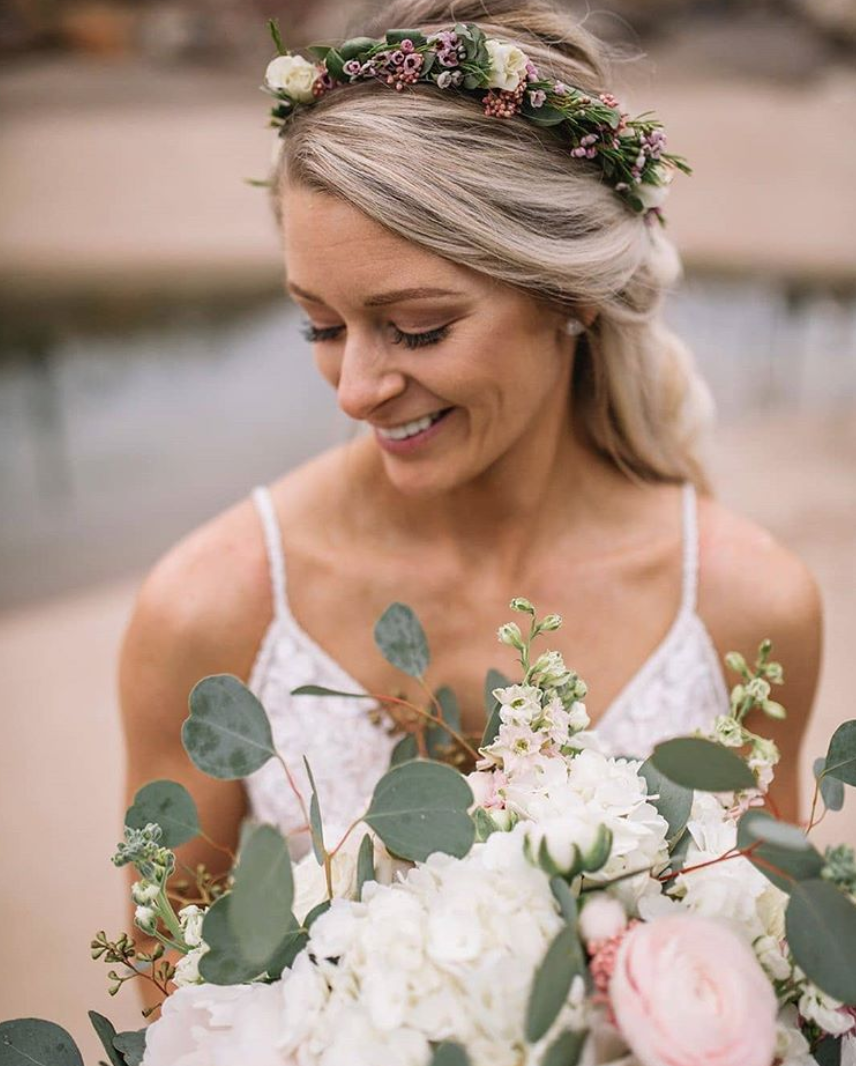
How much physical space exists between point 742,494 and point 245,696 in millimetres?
3164

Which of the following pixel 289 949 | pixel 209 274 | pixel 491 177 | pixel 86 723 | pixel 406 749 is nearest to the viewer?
pixel 289 949

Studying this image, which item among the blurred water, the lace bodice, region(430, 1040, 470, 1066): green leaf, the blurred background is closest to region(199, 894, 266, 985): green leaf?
region(430, 1040, 470, 1066): green leaf

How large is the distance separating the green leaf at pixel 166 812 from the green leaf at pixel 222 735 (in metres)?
0.07


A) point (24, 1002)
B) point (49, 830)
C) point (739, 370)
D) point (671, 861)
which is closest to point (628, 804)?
point (671, 861)

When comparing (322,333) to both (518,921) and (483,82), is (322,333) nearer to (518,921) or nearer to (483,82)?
(483,82)

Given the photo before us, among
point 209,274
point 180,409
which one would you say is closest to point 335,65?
point 180,409

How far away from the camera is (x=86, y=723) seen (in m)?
3.17

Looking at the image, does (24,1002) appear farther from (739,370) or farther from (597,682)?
(739,370)

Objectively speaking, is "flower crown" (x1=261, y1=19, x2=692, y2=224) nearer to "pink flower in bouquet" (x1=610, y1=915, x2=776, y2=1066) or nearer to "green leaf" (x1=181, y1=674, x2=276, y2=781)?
"green leaf" (x1=181, y1=674, x2=276, y2=781)

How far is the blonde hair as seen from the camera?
105 centimetres

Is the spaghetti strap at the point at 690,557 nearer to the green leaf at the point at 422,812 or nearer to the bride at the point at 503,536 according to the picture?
the bride at the point at 503,536

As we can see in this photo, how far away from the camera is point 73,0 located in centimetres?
495

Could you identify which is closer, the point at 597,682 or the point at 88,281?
the point at 597,682

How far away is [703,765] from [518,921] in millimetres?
135
